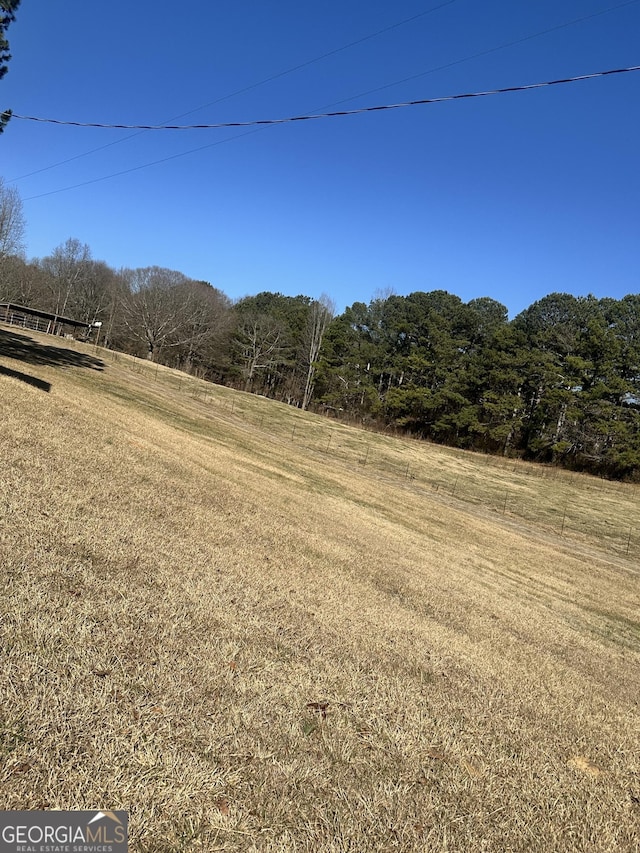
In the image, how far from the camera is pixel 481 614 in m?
7.34

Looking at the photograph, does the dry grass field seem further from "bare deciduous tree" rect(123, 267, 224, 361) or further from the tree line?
"bare deciduous tree" rect(123, 267, 224, 361)

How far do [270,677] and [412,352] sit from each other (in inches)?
2097

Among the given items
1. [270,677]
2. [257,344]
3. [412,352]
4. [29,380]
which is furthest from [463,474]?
[257,344]

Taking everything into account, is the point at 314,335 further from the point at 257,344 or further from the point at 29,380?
the point at 29,380

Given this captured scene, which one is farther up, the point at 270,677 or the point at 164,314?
the point at 164,314

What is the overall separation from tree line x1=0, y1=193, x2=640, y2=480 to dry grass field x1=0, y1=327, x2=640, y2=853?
3958 centimetres

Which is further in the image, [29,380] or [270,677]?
[29,380]

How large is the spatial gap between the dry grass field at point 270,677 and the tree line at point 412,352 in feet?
130

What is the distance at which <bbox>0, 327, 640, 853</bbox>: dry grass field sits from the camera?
8.25ft

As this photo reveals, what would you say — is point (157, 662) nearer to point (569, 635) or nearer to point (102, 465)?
point (102, 465)

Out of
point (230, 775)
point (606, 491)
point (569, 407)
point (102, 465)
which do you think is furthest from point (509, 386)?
point (230, 775)

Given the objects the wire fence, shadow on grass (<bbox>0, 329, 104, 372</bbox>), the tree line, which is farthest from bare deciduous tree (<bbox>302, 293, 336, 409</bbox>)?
shadow on grass (<bbox>0, 329, 104, 372</bbox>)

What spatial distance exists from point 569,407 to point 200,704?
1874 inches

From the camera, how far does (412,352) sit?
5478 cm
